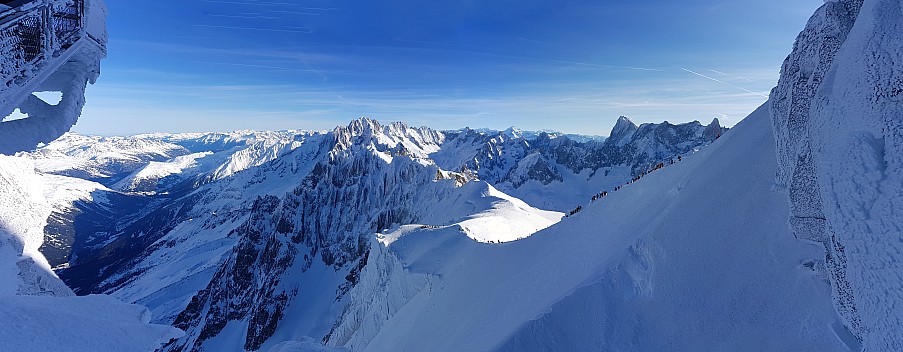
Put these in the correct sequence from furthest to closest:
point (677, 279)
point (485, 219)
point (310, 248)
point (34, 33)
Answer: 1. point (310, 248)
2. point (485, 219)
3. point (677, 279)
4. point (34, 33)

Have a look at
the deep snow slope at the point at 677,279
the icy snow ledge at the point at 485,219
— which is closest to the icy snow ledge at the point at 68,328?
the deep snow slope at the point at 677,279

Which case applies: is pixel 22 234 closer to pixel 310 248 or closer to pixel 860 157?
pixel 860 157

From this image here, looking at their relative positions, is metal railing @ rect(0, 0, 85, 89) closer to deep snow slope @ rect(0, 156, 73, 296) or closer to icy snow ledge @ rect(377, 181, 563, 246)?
deep snow slope @ rect(0, 156, 73, 296)

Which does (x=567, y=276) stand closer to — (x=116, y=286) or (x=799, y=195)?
(x=799, y=195)

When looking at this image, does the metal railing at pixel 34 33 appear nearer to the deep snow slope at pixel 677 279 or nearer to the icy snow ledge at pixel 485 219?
the deep snow slope at pixel 677 279

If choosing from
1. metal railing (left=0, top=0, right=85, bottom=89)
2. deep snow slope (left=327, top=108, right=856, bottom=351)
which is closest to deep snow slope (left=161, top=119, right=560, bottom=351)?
deep snow slope (left=327, top=108, right=856, bottom=351)

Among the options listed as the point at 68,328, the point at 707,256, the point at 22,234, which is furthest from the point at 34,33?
the point at 22,234
